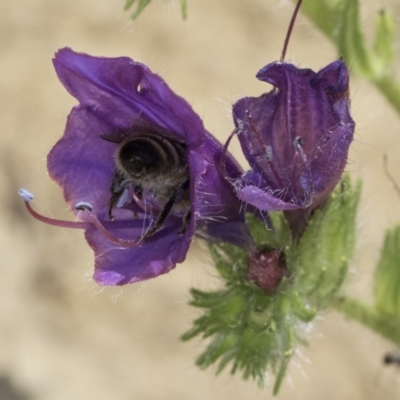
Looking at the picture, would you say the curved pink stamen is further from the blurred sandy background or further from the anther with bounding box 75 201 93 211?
the blurred sandy background

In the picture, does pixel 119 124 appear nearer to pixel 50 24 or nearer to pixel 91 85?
pixel 91 85

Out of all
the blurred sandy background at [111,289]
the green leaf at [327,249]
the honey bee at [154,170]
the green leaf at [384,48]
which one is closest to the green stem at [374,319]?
the green leaf at [327,249]

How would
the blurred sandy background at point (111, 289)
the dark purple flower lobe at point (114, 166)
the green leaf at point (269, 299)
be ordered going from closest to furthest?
the dark purple flower lobe at point (114, 166) → the green leaf at point (269, 299) → the blurred sandy background at point (111, 289)

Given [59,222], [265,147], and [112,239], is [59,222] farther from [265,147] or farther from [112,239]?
[265,147]

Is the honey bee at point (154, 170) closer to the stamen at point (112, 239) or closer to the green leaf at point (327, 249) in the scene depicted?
the stamen at point (112, 239)

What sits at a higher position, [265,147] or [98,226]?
[265,147]

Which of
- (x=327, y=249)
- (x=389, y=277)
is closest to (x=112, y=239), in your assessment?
(x=327, y=249)

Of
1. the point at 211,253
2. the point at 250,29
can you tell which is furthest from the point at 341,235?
the point at 250,29
